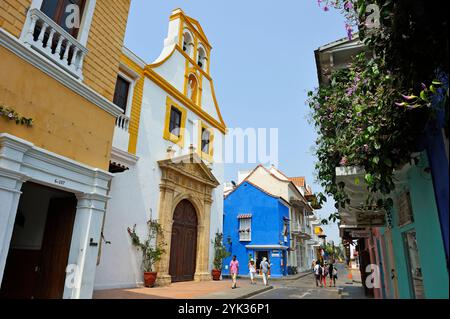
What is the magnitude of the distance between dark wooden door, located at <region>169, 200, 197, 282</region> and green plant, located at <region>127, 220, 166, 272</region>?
4.28 feet

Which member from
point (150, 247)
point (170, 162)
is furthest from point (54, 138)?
point (170, 162)

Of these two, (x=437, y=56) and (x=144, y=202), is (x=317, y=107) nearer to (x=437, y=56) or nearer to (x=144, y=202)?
(x=437, y=56)

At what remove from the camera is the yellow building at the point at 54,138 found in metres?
4.52

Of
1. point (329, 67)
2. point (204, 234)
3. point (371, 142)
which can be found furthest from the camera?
point (204, 234)

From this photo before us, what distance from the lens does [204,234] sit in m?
15.4

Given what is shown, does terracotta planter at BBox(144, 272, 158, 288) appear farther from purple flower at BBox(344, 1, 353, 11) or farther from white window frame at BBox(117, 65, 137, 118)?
purple flower at BBox(344, 1, 353, 11)

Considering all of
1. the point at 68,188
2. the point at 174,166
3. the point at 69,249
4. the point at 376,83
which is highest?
the point at 174,166

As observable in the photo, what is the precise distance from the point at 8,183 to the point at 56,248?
5.73ft

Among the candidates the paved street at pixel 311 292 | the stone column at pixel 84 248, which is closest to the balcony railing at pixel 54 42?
the stone column at pixel 84 248

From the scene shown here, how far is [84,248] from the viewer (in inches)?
207

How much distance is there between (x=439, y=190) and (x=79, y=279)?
17.2 ft

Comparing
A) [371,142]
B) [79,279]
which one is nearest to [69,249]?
[79,279]

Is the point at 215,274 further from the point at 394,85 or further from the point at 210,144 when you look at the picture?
the point at 394,85

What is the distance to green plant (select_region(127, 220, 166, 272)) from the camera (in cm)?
1131
